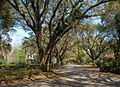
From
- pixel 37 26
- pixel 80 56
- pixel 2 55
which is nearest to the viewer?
pixel 37 26

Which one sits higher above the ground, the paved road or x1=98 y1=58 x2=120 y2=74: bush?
x1=98 y1=58 x2=120 y2=74: bush

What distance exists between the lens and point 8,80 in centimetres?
1625

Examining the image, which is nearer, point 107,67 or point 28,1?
point 28,1

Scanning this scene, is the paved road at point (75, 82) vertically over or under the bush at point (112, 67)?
under

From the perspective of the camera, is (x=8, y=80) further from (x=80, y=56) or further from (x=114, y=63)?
(x=80, y=56)

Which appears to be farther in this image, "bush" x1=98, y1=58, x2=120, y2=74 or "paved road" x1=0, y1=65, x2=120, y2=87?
"bush" x1=98, y1=58, x2=120, y2=74

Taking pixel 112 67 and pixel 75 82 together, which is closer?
pixel 75 82

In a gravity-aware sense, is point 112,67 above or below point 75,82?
above

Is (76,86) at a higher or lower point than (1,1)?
lower

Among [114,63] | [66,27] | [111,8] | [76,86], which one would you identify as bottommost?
[76,86]

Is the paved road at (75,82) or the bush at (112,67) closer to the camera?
the paved road at (75,82)

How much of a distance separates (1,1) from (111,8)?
9.24 meters

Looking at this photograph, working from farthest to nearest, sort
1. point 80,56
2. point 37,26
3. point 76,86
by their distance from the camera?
point 80,56 → point 37,26 → point 76,86

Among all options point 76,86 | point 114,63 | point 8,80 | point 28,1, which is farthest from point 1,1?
point 114,63
